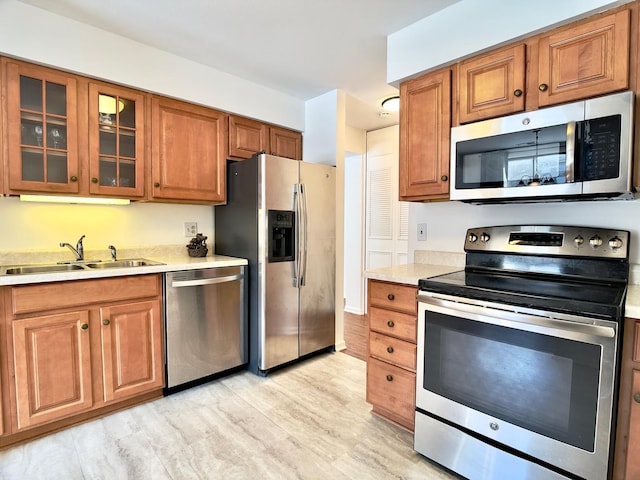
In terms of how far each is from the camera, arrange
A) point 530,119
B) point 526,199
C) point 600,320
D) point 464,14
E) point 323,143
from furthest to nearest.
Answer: point 323,143 < point 464,14 < point 526,199 < point 530,119 < point 600,320

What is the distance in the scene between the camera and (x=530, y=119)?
1.61 meters

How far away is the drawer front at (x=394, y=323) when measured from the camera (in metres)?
1.85

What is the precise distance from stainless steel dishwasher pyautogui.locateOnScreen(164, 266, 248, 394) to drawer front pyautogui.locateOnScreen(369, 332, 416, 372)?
3.76 ft

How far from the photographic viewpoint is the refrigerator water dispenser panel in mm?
2627

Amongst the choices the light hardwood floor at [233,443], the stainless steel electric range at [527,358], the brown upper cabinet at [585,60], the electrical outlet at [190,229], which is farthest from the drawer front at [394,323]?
the electrical outlet at [190,229]

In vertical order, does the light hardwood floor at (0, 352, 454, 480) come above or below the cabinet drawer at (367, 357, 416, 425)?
below

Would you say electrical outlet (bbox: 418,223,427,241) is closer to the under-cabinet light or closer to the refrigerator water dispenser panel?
the refrigerator water dispenser panel

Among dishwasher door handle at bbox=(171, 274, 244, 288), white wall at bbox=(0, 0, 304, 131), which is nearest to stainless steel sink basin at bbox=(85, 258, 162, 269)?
dishwasher door handle at bbox=(171, 274, 244, 288)

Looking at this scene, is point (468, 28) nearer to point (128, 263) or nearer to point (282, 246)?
point (282, 246)

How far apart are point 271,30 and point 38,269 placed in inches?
85.7

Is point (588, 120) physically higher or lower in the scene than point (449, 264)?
higher

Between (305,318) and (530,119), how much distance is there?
2.14m

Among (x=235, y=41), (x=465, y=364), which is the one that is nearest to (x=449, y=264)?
(x=465, y=364)

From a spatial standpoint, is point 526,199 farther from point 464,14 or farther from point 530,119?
point 464,14
